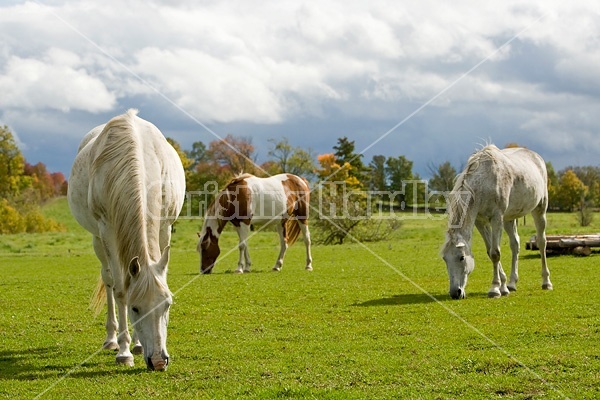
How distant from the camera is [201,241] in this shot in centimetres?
1736

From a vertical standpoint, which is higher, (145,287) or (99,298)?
(145,287)

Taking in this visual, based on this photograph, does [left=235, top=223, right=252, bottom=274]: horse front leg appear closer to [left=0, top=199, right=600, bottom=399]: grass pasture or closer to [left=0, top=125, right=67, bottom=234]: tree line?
[left=0, top=199, right=600, bottom=399]: grass pasture

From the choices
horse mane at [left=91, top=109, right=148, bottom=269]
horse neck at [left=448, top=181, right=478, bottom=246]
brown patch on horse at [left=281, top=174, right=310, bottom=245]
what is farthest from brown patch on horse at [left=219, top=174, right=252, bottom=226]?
horse mane at [left=91, top=109, right=148, bottom=269]

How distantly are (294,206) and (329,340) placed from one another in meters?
11.4

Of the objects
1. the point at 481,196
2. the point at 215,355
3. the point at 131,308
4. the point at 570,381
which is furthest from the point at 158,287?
the point at 481,196

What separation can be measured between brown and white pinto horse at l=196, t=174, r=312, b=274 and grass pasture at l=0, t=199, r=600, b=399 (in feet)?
7.89

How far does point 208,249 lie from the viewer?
1734 centimetres

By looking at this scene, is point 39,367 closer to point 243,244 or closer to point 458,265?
point 458,265

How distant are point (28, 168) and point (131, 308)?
317 ft

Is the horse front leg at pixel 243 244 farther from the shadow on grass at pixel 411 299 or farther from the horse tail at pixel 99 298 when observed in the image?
the horse tail at pixel 99 298

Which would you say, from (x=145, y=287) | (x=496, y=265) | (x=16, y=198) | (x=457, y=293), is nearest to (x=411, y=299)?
(x=457, y=293)

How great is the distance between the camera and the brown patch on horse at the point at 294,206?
18.9 meters

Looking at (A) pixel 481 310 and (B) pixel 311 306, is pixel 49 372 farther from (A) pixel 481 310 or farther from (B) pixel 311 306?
(A) pixel 481 310

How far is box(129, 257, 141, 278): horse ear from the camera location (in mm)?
5656
